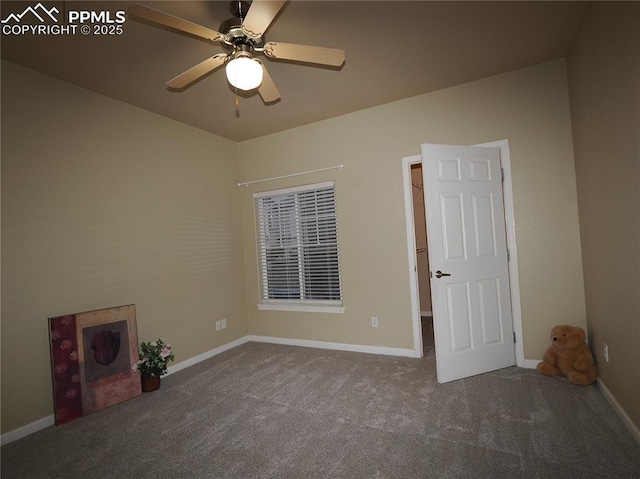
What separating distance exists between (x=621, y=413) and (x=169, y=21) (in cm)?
348

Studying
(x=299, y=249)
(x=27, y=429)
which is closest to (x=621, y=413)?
(x=299, y=249)

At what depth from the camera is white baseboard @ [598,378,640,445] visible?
6.41ft

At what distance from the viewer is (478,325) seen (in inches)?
119

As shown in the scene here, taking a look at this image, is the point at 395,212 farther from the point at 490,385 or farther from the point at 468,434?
the point at 468,434

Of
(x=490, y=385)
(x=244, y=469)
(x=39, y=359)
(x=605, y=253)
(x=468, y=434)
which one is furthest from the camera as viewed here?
(x=490, y=385)

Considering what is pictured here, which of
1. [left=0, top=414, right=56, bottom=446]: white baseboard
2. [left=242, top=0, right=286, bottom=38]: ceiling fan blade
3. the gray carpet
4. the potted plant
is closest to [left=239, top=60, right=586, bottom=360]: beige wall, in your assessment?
the gray carpet

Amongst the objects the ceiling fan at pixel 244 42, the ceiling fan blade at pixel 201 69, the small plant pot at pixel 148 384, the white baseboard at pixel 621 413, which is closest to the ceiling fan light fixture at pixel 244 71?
the ceiling fan at pixel 244 42

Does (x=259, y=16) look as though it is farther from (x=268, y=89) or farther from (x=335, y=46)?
(x=335, y=46)

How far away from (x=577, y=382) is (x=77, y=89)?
479cm

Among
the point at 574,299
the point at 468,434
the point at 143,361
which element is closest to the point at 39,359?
the point at 143,361

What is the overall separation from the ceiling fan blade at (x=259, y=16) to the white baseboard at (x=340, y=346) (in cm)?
319

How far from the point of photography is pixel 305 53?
200 centimetres

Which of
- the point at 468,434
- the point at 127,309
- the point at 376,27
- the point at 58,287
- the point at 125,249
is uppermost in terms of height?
the point at 376,27

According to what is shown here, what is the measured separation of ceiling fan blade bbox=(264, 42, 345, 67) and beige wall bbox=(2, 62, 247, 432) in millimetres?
2014
